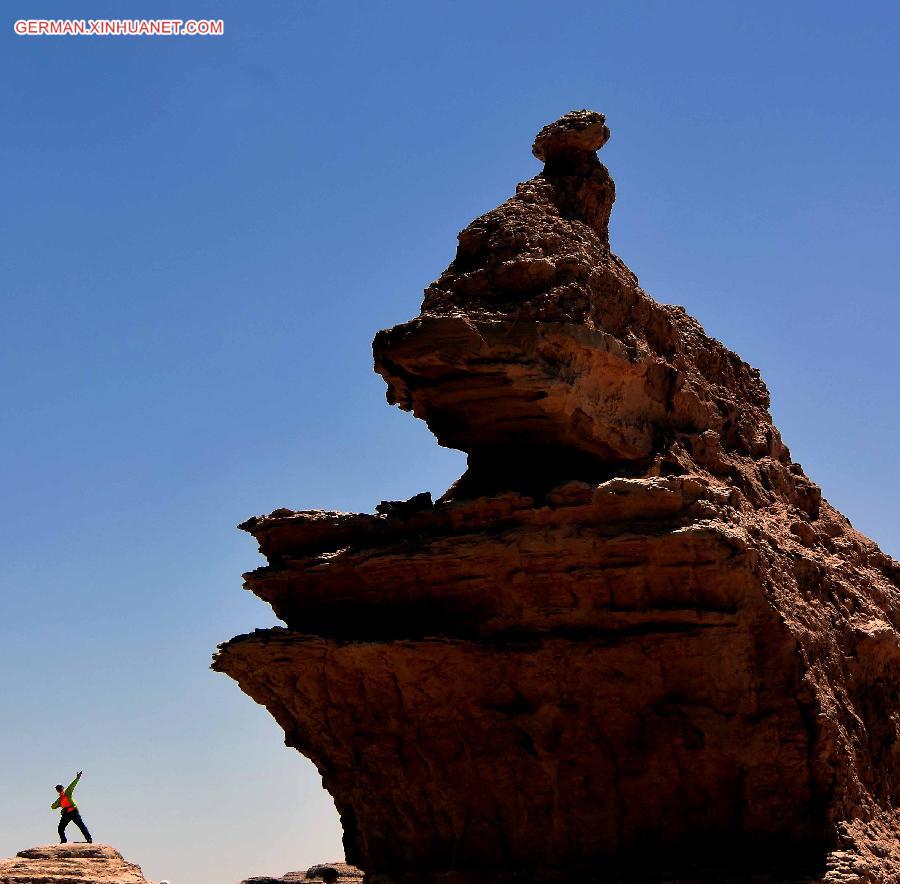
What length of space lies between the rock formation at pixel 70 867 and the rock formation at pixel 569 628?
2.89 m

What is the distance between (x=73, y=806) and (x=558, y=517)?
868cm

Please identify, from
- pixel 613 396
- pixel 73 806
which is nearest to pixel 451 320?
pixel 613 396

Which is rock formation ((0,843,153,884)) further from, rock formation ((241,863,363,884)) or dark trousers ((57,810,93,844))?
rock formation ((241,863,363,884))

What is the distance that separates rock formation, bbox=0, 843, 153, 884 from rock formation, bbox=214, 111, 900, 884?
2.89 m

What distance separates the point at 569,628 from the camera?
824 inches

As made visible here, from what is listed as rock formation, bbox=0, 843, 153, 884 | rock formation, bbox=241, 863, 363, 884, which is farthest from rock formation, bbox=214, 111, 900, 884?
rock formation, bbox=241, 863, 363, 884

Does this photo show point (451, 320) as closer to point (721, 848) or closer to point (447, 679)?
point (447, 679)

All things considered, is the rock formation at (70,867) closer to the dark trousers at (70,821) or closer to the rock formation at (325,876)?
the dark trousers at (70,821)

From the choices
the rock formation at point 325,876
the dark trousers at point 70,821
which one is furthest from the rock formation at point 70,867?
the rock formation at point 325,876

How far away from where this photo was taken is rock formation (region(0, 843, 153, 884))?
21.7 meters

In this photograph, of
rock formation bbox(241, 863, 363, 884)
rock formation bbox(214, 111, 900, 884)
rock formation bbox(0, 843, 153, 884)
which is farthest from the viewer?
rock formation bbox(241, 863, 363, 884)

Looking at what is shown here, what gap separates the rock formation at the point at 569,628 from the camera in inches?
797

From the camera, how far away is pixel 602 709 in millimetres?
20875

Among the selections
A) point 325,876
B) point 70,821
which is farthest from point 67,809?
point 325,876
